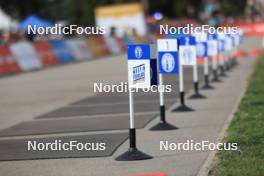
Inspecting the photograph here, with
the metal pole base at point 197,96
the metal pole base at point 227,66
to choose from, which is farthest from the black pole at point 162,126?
the metal pole base at point 227,66

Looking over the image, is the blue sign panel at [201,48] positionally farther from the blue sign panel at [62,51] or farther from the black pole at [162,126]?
the blue sign panel at [62,51]

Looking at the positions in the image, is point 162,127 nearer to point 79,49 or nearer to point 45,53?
point 45,53

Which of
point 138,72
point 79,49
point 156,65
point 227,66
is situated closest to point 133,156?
point 138,72

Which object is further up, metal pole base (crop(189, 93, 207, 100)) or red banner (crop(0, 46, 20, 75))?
red banner (crop(0, 46, 20, 75))

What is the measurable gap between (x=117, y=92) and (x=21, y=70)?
438 inches

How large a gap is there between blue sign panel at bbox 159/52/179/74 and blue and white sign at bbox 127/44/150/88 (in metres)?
2.47

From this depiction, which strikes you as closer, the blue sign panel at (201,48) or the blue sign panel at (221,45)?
the blue sign panel at (201,48)

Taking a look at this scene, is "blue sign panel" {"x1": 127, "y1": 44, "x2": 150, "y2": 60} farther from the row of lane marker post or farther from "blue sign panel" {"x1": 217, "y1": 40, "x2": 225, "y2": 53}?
"blue sign panel" {"x1": 217, "y1": 40, "x2": 225, "y2": 53}

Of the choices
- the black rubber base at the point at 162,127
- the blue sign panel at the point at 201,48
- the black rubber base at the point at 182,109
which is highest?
the blue sign panel at the point at 201,48

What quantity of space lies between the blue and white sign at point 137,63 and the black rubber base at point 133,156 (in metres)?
0.83

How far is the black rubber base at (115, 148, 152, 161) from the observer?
10297mm

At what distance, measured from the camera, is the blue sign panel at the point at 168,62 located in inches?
502

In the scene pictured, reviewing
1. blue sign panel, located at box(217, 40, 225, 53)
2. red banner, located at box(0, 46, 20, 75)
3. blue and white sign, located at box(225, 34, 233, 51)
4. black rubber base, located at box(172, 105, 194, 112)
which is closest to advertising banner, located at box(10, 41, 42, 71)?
red banner, located at box(0, 46, 20, 75)

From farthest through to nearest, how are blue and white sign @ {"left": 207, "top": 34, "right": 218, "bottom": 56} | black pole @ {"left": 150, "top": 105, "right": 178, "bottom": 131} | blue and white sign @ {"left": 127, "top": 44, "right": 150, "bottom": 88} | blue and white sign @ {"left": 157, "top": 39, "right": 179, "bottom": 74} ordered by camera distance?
blue and white sign @ {"left": 207, "top": 34, "right": 218, "bottom": 56}
black pole @ {"left": 150, "top": 105, "right": 178, "bottom": 131}
blue and white sign @ {"left": 157, "top": 39, "right": 179, "bottom": 74}
blue and white sign @ {"left": 127, "top": 44, "right": 150, "bottom": 88}
